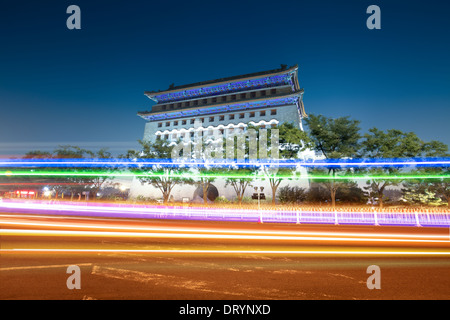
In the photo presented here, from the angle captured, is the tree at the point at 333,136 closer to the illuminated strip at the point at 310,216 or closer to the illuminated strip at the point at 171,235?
the illuminated strip at the point at 310,216

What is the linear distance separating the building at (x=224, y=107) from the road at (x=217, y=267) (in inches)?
997

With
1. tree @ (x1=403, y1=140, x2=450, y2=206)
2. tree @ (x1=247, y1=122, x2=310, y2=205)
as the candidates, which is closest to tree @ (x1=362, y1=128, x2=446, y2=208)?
tree @ (x1=403, y1=140, x2=450, y2=206)

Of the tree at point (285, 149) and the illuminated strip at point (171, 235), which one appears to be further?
the tree at point (285, 149)

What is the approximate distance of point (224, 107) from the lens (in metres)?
36.8

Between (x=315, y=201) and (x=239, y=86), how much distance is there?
64.3ft

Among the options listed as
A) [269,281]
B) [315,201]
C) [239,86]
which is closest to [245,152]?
[315,201]

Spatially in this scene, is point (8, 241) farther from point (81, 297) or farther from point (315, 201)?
point (315, 201)

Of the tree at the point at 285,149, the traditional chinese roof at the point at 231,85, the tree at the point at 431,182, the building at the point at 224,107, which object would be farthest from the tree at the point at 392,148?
the traditional chinese roof at the point at 231,85

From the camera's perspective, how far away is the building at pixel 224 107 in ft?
111

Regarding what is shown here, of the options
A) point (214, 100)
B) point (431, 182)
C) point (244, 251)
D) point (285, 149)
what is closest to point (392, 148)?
point (431, 182)

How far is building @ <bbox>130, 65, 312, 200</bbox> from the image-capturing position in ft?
111

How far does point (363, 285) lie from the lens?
12.6 feet
